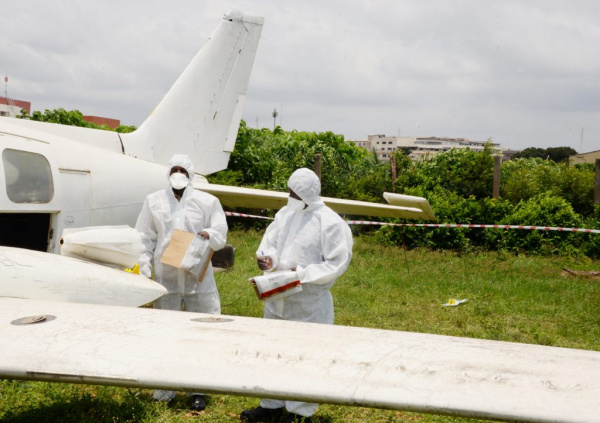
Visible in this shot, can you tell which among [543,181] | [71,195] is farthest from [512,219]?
[71,195]

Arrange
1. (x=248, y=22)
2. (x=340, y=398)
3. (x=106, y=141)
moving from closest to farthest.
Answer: (x=340, y=398) < (x=106, y=141) < (x=248, y=22)

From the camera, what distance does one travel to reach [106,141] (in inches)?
290

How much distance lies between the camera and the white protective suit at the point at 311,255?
4.44m

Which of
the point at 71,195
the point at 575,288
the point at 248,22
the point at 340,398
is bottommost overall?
the point at 575,288

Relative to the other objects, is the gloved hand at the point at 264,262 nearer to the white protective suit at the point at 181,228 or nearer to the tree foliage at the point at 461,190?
the white protective suit at the point at 181,228

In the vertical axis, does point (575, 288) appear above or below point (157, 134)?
below

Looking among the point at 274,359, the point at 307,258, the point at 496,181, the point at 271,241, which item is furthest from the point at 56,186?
the point at 496,181

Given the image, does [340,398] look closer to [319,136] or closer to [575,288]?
[575,288]

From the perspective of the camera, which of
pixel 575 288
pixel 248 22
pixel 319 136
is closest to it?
pixel 248 22

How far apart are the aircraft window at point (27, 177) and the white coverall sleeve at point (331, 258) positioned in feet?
8.48

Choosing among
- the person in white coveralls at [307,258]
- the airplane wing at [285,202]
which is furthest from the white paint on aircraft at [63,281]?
the airplane wing at [285,202]

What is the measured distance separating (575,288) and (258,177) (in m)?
11.0

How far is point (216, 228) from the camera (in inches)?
208

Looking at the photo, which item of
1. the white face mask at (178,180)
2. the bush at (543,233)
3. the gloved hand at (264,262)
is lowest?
the bush at (543,233)
